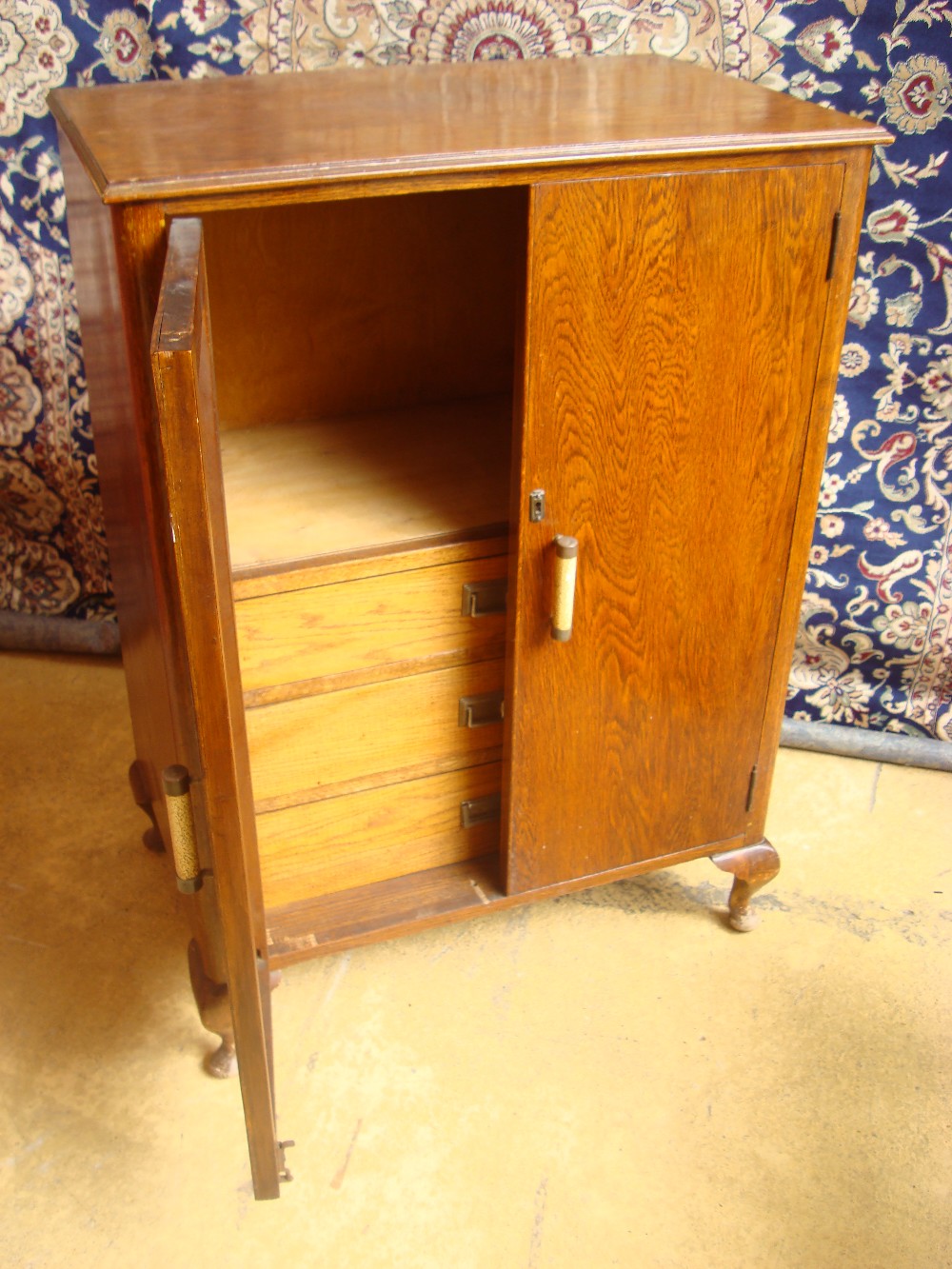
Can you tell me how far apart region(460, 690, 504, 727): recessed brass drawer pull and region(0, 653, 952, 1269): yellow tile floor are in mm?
385

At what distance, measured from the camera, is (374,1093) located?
158 cm

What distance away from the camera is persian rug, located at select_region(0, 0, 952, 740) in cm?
177

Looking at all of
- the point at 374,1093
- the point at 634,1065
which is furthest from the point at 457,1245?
the point at 634,1065

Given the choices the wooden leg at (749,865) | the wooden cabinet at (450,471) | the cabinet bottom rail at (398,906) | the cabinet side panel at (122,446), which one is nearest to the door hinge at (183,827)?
the wooden cabinet at (450,471)

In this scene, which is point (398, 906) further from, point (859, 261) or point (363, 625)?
point (859, 261)

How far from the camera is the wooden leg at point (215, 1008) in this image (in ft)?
4.86

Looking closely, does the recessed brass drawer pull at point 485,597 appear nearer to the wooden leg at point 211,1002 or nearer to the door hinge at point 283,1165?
the wooden leg at point 211,1002

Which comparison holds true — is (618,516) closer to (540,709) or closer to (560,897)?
(540,709)

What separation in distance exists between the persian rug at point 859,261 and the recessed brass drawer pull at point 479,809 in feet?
2.58

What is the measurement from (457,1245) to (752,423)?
100cm

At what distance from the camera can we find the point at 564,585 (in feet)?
4.62

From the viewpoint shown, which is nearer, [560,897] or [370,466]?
[370,466]

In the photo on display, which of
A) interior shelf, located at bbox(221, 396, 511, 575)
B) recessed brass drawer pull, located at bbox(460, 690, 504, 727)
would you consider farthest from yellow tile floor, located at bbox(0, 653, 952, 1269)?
interior shelf, located at bbox(221, 396, 511, 575)

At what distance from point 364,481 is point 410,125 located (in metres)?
0.45
